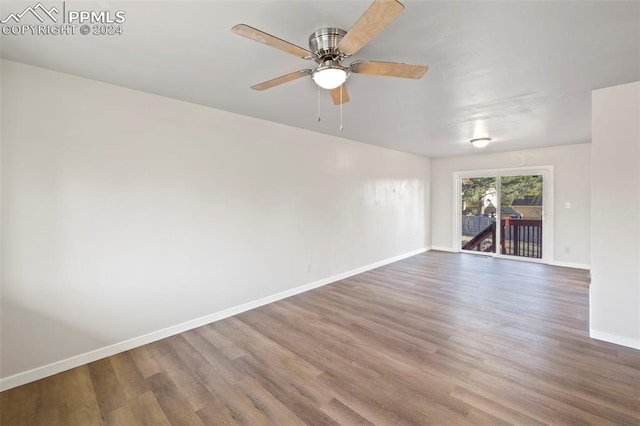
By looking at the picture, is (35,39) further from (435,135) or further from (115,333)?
(435,135)

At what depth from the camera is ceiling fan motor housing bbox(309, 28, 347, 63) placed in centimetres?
171

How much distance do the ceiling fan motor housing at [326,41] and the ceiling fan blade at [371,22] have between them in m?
0.12

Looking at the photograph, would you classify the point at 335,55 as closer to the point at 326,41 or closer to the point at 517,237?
the point at 326,41

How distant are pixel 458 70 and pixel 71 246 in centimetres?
364

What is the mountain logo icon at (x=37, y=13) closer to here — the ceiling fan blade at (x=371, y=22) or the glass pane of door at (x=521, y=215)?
the ceiling fan blade at (x=371, y=22)

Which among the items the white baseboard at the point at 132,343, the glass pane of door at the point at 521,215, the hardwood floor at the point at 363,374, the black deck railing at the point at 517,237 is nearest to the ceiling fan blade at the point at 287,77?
the hardwood floor at the point at 363,374

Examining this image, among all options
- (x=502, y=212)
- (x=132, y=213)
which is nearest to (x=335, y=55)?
(x=132, y=213)

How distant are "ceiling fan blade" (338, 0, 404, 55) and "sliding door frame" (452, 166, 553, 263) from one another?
6.10m

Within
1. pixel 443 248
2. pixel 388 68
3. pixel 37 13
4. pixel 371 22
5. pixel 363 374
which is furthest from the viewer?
pixel 443 248

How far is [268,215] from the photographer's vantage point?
3764 mm

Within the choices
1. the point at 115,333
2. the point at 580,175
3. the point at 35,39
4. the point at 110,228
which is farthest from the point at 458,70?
the point at 580,175

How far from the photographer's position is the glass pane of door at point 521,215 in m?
5.98

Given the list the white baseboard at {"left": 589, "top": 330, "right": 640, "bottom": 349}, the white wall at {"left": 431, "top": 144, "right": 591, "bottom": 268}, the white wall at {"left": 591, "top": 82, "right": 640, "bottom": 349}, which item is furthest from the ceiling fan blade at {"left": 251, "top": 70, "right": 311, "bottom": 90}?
the white wall at {"left": 431, "top": 144, "right": 591, "bottom": 268}

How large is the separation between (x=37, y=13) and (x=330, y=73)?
177 cm
